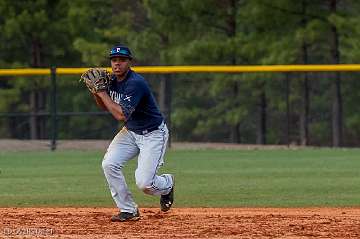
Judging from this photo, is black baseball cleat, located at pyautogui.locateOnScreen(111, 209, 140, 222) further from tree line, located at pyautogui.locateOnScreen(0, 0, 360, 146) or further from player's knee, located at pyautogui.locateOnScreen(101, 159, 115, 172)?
tree line, located at pyautogui.locateOnScreen(0, 0, 360, 146)

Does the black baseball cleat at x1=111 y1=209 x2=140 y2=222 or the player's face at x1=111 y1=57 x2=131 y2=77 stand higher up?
the player's face at x1=111 y1=57 x2=131 y2=77

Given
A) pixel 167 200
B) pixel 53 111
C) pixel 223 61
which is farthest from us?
pixel 223 61

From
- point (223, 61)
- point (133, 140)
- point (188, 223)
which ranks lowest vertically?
point (188, 223)

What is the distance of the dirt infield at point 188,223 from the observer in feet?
27.7

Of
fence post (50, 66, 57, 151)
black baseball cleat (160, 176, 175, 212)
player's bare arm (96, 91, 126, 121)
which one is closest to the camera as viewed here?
player's bare arm (96, 91, 126, 121)

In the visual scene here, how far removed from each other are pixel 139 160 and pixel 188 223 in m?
0.75

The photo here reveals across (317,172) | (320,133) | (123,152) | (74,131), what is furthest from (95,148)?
(123,152)

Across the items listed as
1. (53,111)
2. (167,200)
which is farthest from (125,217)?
(53,111)

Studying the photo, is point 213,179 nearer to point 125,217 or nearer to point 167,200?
point 167,200

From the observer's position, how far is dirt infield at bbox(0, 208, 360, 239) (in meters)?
8.45

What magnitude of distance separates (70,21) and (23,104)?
105 inches

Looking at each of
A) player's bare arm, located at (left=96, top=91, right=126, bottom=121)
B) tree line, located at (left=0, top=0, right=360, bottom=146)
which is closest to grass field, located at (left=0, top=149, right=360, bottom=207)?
player's bare arm, located at (left=96, top=91, right=126, bottom=121)

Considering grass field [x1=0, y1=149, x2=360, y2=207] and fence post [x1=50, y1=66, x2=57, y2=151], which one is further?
fence post [x1=50, y1=66, x2=57, y2=151]

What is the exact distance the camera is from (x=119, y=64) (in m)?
9.15
